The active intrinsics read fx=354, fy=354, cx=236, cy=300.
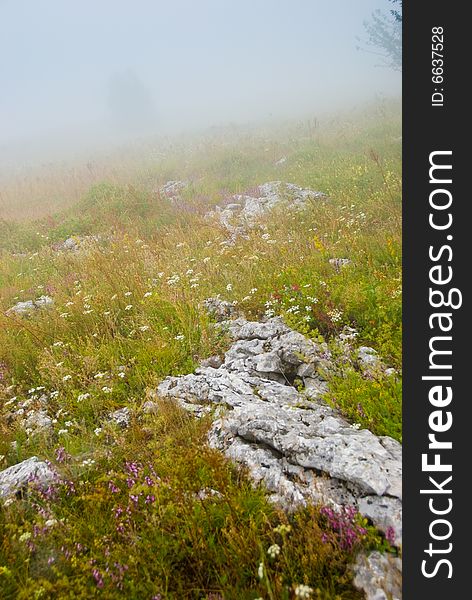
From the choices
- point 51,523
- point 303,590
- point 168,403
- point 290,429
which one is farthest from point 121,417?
point 303,590

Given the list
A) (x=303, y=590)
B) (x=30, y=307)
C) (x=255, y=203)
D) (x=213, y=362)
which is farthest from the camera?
(x=255, y=203)

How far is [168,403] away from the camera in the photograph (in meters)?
3.48

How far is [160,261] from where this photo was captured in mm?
7289

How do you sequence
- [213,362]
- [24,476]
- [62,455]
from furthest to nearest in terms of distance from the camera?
[213,362], [62,455], [24,476]

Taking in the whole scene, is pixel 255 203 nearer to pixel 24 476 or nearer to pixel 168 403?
pixel 168 403

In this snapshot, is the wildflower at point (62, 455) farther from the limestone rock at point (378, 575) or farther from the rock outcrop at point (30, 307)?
the rock outcrop at point (30, 307)

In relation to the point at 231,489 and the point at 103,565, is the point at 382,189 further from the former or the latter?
the point at 103,565

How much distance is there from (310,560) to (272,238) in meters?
6.60

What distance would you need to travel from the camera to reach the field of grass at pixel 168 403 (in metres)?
2.12

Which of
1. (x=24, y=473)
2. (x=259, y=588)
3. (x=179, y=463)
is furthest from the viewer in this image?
(x=24, y=473)

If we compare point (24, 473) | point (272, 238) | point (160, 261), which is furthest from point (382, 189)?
point (24, 473)

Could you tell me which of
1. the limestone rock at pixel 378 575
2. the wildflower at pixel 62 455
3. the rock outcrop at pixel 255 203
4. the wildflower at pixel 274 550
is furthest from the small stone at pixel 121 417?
the rock outcrop at pixel 255 203

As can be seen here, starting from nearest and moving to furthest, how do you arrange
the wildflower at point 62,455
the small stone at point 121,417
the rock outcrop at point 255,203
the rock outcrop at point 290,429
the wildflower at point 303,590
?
1. the wildflower at point 303,590
2. the rock outcrop at point 290,429
3. the wildflower at point 62,455
4. the small stone at point 121,417
5. the rock outcrop at point 255,203

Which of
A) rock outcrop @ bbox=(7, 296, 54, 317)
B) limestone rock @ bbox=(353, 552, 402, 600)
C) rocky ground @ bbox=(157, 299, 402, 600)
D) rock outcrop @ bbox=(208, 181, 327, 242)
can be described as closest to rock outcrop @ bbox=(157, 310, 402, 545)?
rocky ground @ bbox=(157, 299, 402, 600)
